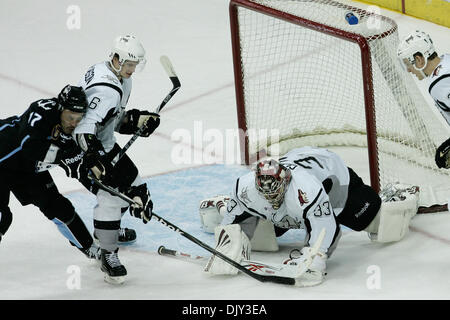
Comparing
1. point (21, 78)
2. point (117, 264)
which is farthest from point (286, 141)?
point (21, 78)

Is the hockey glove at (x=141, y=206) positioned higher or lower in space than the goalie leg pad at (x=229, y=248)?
higher

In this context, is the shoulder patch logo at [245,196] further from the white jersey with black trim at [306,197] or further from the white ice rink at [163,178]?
the white ice rink at [163,178]

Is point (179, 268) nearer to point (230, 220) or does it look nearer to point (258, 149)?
point (230, 220)

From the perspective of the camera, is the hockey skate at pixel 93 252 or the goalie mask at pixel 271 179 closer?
the goalie mask at pixel 271 179

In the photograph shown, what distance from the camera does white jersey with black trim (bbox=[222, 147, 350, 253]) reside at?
4.06m

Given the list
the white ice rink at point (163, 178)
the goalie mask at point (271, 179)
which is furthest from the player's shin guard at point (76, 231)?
the goalie mask at point (271, 179)

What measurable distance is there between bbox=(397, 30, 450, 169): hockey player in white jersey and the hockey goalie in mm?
472

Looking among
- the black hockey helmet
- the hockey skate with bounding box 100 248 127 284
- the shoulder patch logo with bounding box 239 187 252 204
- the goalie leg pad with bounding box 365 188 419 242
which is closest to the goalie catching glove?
the shoulder patch logo with bounding box 239 187 252 204

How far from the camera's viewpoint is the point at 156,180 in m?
5.50

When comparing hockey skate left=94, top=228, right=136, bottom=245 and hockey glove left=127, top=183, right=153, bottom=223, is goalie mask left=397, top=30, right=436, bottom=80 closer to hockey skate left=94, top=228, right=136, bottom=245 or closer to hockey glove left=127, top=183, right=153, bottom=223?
hockey glove left=127, top=183, right=153, bottom=223

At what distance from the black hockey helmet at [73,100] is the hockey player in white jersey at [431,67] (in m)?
1.34

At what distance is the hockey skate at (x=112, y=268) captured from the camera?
13.8ft

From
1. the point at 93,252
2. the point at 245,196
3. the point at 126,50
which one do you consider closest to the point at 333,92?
the point at 245,196

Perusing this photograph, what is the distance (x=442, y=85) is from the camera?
13.0ft
